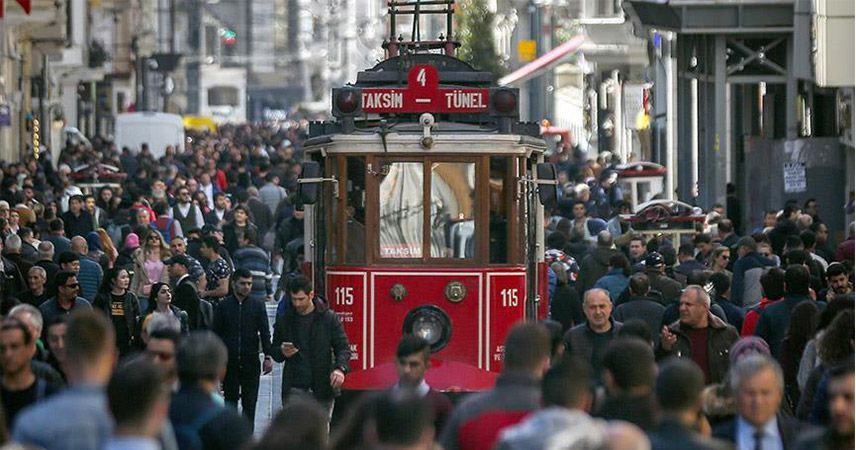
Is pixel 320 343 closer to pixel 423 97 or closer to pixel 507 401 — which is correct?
pixel 423 97

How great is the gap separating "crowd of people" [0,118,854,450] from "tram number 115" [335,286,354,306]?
1.78 ft

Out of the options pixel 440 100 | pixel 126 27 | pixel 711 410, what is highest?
pixel 126 27

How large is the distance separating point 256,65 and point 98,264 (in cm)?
16068

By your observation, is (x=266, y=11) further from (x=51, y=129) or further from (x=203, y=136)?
(x=51, y=129)

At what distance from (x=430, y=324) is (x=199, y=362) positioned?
712cm

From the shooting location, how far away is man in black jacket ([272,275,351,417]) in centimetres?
1532

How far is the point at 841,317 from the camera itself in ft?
39.1

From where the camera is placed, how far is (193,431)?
9.19 m

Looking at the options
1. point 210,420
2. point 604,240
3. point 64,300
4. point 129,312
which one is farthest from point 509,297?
point 210,420

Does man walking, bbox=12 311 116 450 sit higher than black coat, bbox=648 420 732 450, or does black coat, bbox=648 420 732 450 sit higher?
man walking, bbox=12 311 116 450

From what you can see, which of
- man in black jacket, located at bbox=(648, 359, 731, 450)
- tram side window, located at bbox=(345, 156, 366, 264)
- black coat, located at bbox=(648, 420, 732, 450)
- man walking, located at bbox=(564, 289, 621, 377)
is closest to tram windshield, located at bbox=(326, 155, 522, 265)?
tram side window, located at bbox=(345, 156, 366, 264)

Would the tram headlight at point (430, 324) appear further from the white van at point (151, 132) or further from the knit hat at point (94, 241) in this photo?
the white van at point (151, 132)

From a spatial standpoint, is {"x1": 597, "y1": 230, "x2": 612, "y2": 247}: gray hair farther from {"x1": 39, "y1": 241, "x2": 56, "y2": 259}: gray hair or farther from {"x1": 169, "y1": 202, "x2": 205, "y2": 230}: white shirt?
{"x1": 169, "y1": 202, "x2": 205, "y2": 230}: white shirt

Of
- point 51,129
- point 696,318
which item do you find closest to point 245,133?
point 51,129
